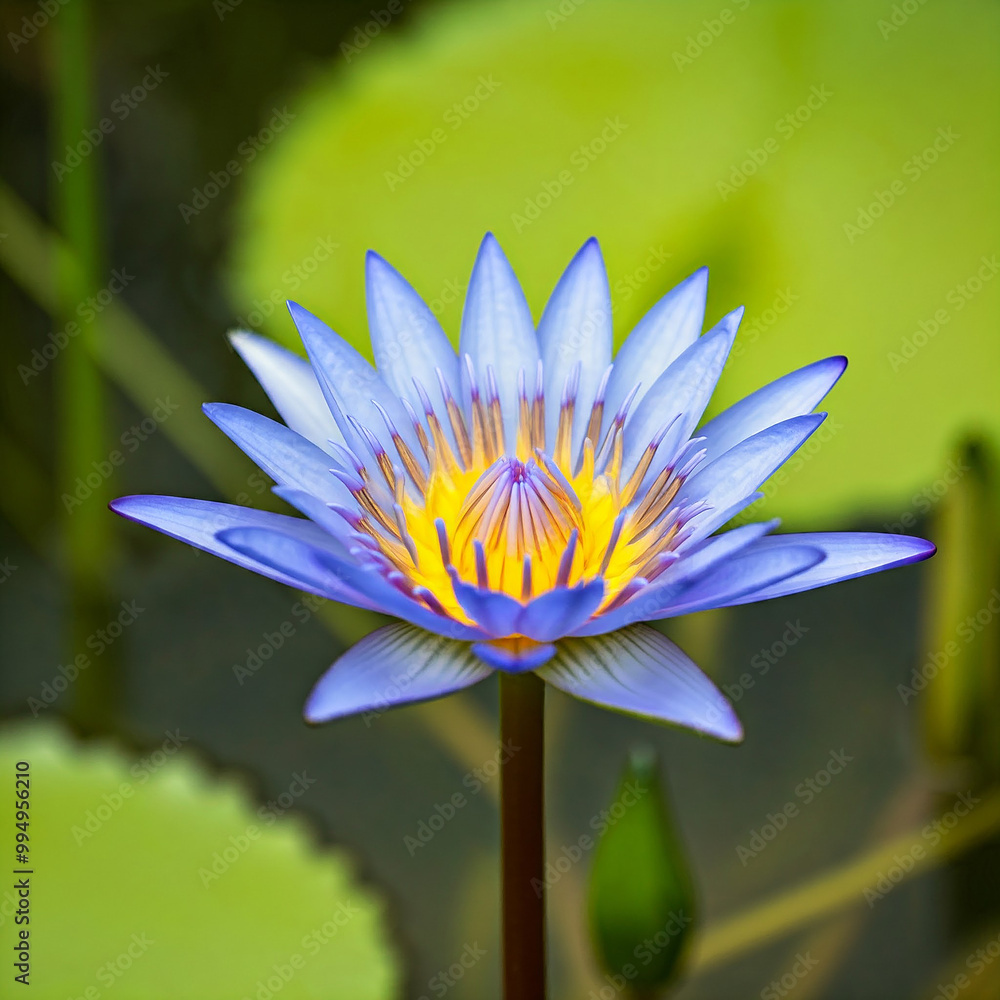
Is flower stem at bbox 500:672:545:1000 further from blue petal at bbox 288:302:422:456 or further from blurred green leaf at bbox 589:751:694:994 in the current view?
blue petal at bbox 288:302:422:456

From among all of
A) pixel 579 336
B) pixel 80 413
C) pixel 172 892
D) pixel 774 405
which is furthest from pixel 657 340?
pixel 80 413

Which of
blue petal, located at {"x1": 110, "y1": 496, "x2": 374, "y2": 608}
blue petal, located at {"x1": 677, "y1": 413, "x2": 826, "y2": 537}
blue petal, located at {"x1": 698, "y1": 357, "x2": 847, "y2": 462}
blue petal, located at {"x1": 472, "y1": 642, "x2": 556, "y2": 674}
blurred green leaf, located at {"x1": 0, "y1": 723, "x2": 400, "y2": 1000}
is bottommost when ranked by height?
blurred green leaf, located at {"x1": 0, "y1": 723, "x2": 400, "y2": 1000}

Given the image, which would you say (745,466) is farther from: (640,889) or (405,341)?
(640,889)

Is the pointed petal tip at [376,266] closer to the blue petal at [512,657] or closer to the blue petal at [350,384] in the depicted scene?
the blue petal at [350,384]

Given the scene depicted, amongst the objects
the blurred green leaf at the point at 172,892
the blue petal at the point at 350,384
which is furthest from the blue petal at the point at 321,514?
the blurred green leaf at the point at 172,892

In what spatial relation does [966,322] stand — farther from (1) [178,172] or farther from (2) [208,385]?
(1) [178,172]

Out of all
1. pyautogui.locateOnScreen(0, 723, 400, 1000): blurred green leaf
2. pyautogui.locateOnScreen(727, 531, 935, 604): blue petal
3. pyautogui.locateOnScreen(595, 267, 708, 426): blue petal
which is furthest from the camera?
pyautogui.locateOnScreen(0, 723, 400, 1000): blurred green leaf

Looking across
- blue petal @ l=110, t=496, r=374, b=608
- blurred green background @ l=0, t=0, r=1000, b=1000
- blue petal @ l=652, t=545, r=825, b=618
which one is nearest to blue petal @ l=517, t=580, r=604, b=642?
blue petal @ l=652, t=545, r=825, b=618
